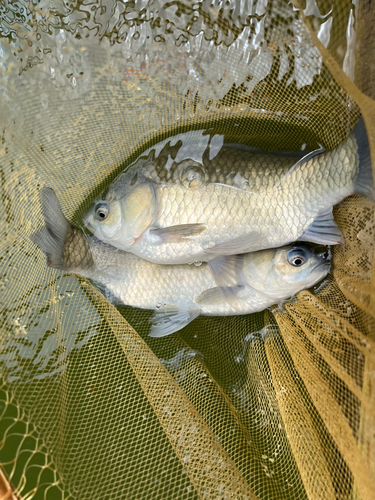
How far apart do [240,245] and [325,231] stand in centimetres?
36

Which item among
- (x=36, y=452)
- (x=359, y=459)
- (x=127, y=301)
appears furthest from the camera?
(x=127, y=301)

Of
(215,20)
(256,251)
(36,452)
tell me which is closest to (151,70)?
(215,20)

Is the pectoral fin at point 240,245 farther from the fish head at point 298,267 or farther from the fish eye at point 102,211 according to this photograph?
the fish eye at point 102,211

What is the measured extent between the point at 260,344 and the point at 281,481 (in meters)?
0.56

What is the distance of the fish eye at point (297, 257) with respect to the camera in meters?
1.60

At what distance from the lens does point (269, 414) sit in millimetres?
1551

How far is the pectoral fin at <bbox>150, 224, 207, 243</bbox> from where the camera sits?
61.7 inches

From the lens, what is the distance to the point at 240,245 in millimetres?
1590

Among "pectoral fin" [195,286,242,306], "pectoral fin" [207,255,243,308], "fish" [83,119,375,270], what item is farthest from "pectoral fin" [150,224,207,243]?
"pectoral fin" [195,286,242,306]

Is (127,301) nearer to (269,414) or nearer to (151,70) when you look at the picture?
(269,414)

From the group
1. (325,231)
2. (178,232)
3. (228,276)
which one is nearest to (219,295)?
(228,276)

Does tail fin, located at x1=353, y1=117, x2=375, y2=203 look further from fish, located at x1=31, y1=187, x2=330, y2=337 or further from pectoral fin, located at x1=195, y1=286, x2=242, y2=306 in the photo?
pectoral fin, located at x1=195, y1=286, x2=242, y2=306

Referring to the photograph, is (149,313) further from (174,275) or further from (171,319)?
(174,275)

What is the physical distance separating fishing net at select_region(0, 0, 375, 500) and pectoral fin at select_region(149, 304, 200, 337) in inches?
2.5
